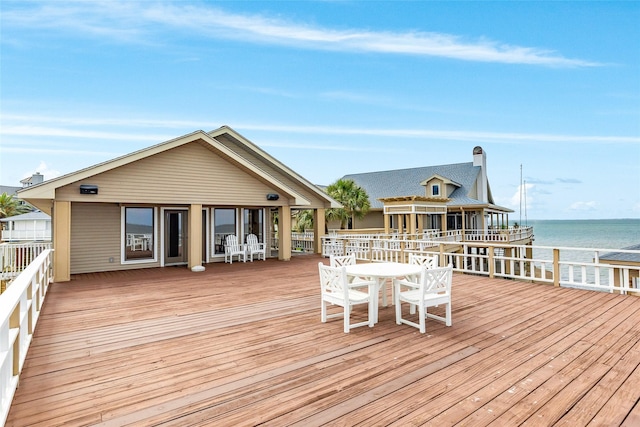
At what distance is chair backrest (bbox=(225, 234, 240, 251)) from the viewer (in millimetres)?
11766

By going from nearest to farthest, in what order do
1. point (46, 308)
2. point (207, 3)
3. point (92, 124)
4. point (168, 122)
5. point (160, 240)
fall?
point (46, 308), point (160, 240), point (207, 3), point (92, 124), point (168, 122)

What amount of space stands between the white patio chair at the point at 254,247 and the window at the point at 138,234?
305cm

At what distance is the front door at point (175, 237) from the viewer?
1100 cm

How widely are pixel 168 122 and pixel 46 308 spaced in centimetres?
1893

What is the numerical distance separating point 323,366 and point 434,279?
200 centimetres

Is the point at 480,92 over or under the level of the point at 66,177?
over

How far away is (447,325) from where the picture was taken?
14.8 feet

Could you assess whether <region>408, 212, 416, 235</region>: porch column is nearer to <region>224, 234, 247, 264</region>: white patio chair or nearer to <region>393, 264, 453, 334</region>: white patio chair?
<region>224, 234, 247, 264</region>: white patio chair

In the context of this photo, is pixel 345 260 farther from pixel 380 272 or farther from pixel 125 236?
pixel 125 236

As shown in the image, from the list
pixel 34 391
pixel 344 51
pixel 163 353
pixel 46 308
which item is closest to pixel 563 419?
pixel 163 353

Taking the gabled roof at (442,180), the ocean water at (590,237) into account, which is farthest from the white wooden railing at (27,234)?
the ocean water at (590,237)

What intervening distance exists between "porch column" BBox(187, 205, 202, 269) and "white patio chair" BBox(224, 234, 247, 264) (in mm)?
1522

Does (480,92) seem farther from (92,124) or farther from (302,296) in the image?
(92,124)

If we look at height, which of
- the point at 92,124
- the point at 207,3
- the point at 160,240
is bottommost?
the point at 160,240
